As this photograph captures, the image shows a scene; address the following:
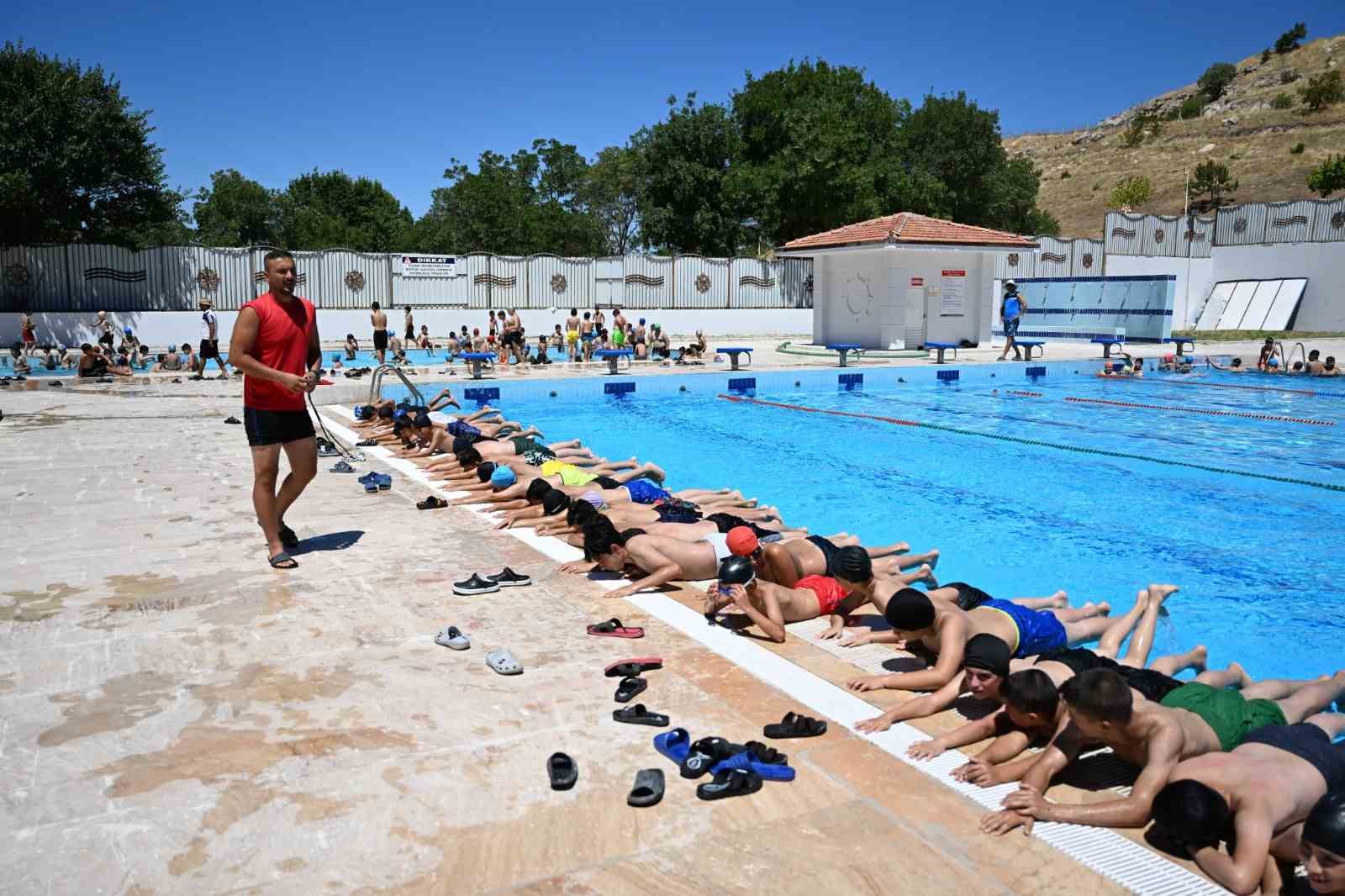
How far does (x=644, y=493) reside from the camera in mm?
8055

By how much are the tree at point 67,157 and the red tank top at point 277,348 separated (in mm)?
23712

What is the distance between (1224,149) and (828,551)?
3579 inches

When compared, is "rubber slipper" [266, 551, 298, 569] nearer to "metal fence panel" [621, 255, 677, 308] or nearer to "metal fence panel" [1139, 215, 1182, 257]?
"metal fence panel" [621, 255, 677, 308]

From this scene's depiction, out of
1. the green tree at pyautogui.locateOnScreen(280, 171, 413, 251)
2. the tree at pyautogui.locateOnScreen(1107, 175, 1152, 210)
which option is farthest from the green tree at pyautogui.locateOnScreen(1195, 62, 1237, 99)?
the green tree at pyautogui.locateOnScreen(280, 171, 413, 251)

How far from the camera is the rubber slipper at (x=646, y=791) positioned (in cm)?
298

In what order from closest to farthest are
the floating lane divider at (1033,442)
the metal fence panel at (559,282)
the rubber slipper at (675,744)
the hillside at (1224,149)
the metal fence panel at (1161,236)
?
1. the rubber slipper at (675,744)
2. the floating lane divider at (1033,442)
3. the metal fence panel at (559,282)
4. the metal fence panel at (1161,236)
5. the hillside at (1224,149)

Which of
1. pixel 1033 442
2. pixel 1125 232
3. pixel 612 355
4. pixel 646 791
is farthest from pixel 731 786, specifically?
pixel 1125 232

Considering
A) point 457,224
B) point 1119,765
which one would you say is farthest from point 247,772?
point 457,224

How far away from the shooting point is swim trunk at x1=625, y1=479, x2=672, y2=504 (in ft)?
25.9

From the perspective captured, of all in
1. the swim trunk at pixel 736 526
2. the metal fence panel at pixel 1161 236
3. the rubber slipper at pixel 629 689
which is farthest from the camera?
Answer: the metal fence panel at pixel 1161 236

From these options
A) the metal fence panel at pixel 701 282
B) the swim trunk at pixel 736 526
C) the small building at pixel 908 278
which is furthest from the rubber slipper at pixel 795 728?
Answer: the metal fence panel at pixel 701 282

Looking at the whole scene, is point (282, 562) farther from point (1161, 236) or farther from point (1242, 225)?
point (1242, 225)

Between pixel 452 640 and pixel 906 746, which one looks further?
pixel 452 640

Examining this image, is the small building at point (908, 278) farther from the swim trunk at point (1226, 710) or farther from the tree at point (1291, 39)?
the tree at point (1291, 39)
